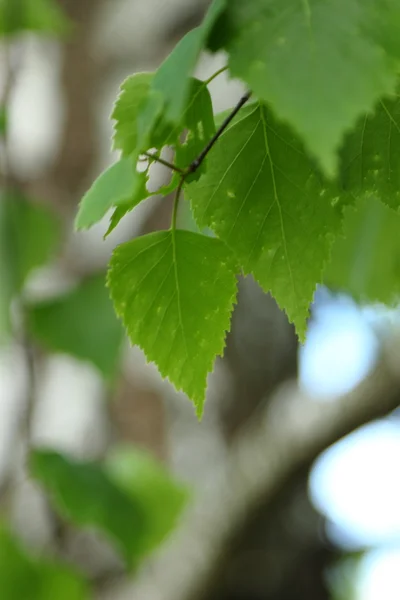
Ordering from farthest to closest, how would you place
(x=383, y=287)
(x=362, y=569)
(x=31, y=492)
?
(x=362, y=569) < (x=31, y=492) < (x=383, y=287)

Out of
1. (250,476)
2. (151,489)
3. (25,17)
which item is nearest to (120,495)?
(151,489)

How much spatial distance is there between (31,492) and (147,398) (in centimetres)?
24

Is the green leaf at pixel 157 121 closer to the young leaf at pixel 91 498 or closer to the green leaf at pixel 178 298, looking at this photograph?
the green leaf at pixel 178 298

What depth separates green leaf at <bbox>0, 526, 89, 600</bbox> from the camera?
0.90 metres

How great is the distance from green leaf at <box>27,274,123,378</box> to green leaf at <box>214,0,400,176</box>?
645 millimetres

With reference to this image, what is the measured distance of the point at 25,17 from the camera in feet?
3.00

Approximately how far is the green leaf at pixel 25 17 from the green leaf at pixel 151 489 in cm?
53

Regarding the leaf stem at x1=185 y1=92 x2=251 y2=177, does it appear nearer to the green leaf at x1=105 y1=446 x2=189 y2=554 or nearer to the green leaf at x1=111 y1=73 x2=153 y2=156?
the green leaf at x1=111 y1=73 x2=153 y2=156

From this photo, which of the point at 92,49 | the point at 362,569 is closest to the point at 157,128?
the point at 92,49

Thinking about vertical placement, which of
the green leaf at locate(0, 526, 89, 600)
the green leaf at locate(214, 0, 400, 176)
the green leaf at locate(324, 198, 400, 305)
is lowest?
the green leaf at locate(214, 0, 400, 176)

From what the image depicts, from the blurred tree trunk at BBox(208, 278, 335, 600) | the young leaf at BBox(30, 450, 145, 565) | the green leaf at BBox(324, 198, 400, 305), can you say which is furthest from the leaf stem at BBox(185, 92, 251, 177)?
the blurred tree trunk at BBox(208, 278, 335, 600)

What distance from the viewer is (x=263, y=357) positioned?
1.27 metres

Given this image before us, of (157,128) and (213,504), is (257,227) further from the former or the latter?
(213,504)

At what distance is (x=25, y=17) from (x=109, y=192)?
75cm
